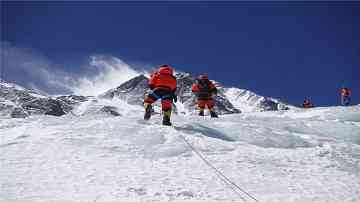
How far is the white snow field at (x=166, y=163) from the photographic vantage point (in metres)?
6.52

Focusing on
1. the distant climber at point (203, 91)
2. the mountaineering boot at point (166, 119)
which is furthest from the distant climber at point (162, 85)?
the distant climber at point (203, 91)

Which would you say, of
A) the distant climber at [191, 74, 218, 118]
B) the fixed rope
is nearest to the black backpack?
the distant climber at [191, 74, 218, 118]

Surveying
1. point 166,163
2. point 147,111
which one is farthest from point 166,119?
point 166,163

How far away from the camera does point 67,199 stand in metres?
6.00

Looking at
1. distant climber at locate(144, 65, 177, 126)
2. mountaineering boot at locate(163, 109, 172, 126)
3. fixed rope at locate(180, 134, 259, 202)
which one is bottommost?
fixed rope at locate(180, 134, 259, 202)

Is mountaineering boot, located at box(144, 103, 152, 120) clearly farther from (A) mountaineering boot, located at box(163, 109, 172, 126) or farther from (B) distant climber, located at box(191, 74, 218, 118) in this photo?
(B) distant climber, located at box(191, 74, 218, 118)

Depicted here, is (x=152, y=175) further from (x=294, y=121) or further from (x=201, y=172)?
(x=294, y=121)

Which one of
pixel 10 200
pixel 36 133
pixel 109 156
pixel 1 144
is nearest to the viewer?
pixel 10 200

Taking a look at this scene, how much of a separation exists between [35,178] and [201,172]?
278 centimetres

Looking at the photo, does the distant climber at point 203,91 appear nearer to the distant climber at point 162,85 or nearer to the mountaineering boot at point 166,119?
the distant climber at point 162,85

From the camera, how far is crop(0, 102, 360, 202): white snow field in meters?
6.52

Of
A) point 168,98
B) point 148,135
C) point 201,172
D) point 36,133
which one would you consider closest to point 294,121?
point 168,98

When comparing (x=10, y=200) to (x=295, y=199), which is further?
(x=295, y=199)

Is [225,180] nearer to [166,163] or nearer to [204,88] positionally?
[166,163]
